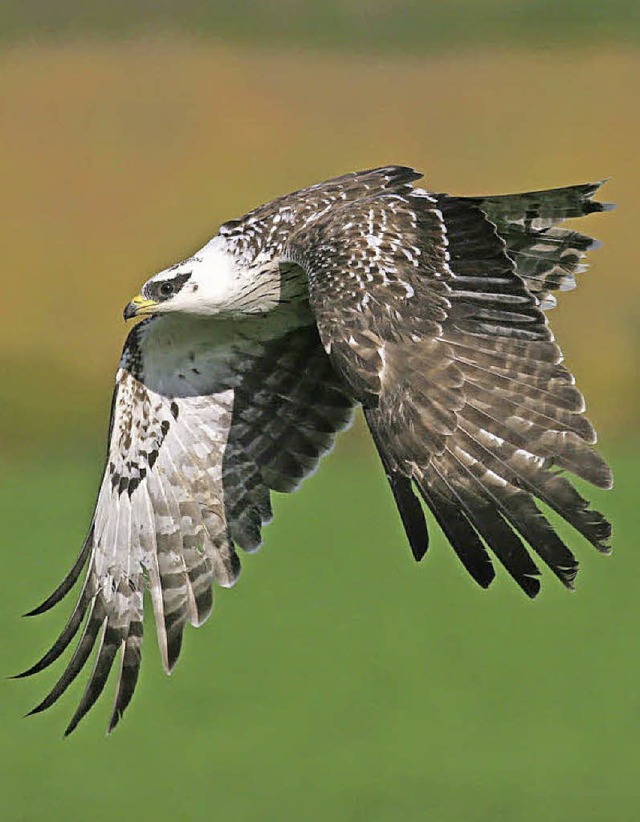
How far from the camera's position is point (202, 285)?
873 cm

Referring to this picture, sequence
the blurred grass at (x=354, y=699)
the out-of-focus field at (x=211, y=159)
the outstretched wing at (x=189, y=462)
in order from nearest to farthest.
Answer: the outstretched wing at (x=189, y=462)
the blurred grass at (x=354, y=699)
the out-of-focus field at (x=211, y=159)

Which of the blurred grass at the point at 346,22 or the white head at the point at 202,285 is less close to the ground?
the blurred grass at the point at 346,22

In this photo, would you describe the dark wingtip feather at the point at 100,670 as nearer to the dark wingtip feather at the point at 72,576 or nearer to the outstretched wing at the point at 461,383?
the dark wingtip feather at the point at 72,576

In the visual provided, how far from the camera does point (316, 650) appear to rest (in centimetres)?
1681

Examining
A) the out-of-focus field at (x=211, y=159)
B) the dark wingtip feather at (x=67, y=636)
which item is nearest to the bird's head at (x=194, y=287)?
the dark wingtip feather at (x=67, y=636)

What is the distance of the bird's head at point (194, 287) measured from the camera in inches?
344

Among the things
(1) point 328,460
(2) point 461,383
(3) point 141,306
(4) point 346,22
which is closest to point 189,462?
(3) point 141,306

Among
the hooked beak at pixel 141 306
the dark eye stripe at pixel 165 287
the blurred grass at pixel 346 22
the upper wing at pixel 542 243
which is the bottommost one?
the hooked beak at pixel 141 306

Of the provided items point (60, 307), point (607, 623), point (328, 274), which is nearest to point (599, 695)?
point (607, 623)

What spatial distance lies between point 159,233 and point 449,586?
7637 mm

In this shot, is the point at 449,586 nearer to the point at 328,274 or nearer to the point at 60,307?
the point at 60,307

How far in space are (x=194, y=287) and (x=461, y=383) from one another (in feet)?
5.46

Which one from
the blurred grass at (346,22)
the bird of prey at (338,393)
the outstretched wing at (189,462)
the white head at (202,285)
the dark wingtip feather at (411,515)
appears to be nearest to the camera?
the dark wingtip feather at (411,515)

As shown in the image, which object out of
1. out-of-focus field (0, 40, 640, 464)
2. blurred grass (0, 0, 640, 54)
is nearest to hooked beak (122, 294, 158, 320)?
out-of-focus field (0, 40, 640, 464)
